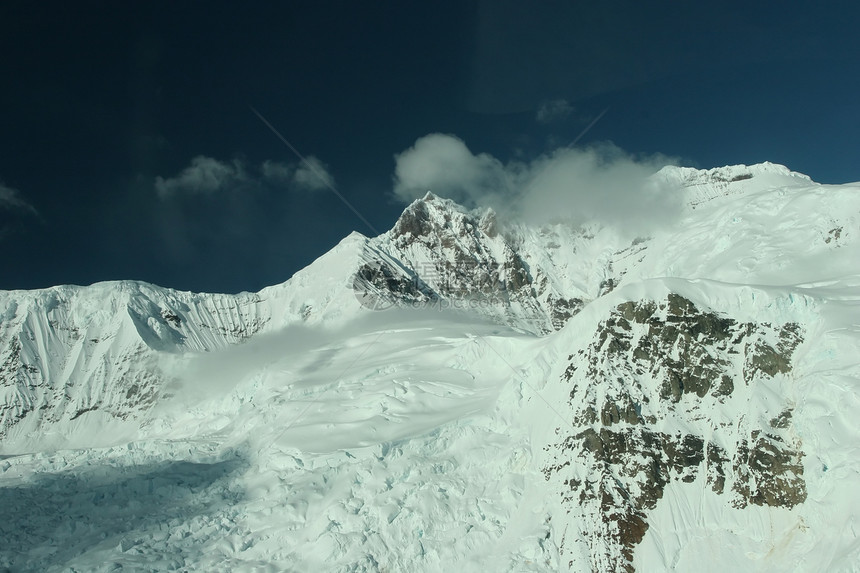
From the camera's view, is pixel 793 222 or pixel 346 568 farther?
pixel 793 222

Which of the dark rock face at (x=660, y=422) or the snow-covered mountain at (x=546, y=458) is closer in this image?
the snow-covered mountain at (x=546, y=458)

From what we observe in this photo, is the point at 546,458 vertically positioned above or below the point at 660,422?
below

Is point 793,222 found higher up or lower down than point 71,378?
higher up

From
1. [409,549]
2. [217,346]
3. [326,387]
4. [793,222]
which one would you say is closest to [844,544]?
[409,549]

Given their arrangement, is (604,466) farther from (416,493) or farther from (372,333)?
(372,333)

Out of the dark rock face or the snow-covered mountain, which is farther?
the dark rock face

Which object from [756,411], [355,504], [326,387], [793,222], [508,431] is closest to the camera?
[756,411]

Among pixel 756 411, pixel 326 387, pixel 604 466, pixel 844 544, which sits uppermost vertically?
pixel 326 387

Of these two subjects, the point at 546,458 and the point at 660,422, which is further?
the point at 546,458
